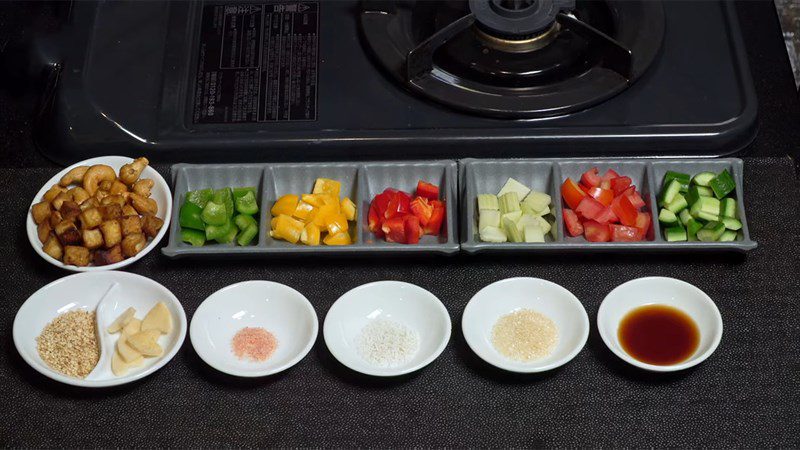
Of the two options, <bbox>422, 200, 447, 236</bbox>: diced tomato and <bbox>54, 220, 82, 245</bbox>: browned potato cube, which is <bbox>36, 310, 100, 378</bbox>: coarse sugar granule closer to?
<bbox>54, 220, 82, 245</bbox>: browned potato cube

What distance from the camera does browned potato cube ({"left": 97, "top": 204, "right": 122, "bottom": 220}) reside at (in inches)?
67.1

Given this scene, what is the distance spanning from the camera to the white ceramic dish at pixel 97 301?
5.24 feet

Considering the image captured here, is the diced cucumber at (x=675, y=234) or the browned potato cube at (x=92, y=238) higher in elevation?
the browned potato cube at (x=92, y=238)

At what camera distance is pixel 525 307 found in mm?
1688

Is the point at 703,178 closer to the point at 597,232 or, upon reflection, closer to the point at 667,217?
the point at 667,217

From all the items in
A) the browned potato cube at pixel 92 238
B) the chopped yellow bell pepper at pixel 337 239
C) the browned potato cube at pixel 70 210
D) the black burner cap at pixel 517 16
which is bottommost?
the chopped yellow bell pepper at pixel 337 239

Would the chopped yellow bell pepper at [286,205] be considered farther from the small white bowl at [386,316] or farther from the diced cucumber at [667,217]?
the diced cucumber at [667,217]

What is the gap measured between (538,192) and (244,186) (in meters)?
0.62

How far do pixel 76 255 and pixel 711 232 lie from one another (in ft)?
4.06

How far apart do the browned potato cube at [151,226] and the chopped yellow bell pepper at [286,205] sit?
0.23 m

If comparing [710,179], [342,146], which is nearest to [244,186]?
[342,146]

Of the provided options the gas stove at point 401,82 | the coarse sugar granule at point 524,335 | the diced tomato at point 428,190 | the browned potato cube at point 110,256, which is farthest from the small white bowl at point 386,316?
the browned potato cube at point 110,256

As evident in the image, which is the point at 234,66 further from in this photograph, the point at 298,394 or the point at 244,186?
the point at 298,394

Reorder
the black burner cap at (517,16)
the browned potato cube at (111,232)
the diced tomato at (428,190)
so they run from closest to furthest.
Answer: the browned potato cube at (111,232)
the diced tomato at (428,190)
the black burner cap at (517,16)
